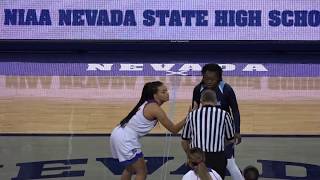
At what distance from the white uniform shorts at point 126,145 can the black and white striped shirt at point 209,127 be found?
792 mm

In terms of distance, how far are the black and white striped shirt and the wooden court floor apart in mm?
4225

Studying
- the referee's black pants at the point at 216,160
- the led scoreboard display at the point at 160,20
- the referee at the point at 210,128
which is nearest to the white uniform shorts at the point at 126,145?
the referee at the point at 210,128

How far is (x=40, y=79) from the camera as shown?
13062mm

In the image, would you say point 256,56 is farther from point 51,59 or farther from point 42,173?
point 42,173

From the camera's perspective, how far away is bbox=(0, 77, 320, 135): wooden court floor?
430 inches

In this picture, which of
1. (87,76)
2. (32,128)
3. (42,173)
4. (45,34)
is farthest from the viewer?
(87,76)

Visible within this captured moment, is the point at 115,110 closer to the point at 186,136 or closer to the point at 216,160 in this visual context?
the point at 186,136

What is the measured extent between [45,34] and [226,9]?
2.70 meters

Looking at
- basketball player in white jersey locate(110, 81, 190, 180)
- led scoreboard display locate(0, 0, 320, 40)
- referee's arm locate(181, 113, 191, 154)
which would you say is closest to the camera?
referee's arm locate(181, 113, 191, 154)

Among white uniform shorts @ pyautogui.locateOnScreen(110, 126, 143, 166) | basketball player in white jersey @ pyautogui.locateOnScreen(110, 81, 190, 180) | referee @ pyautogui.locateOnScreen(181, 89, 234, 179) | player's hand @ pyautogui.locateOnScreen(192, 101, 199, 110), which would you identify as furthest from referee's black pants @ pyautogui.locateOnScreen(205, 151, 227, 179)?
white uniform shorts @ pyautogui.locateOnScreen(110, 126, 143, 166)

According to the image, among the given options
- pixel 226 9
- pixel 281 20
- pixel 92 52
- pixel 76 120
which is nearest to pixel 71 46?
pixel 92 52

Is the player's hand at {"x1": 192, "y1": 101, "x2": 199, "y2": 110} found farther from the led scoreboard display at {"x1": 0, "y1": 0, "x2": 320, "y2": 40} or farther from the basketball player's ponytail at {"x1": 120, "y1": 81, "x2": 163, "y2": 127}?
the led scoreboard display at {"x1": 0, "y1": 0, "x2": 320, "y2": 40}

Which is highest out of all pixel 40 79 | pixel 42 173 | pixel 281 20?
pixel 281 20

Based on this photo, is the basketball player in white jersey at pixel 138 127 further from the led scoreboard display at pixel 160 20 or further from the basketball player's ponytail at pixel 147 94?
the led scoreboard display at pixel 160 20
